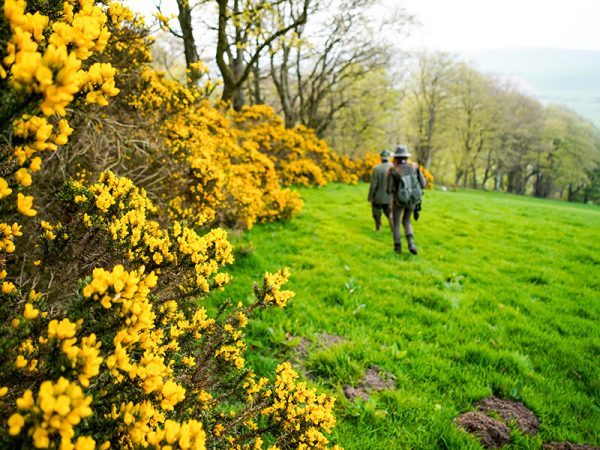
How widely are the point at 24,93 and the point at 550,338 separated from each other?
6.02 m

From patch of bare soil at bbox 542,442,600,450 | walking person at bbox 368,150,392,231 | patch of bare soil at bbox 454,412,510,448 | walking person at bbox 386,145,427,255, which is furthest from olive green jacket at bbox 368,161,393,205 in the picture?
patch of bare soil at bbox 542,442,600,450

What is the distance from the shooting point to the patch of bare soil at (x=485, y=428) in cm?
311

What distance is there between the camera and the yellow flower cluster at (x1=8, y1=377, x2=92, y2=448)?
0.93 meters

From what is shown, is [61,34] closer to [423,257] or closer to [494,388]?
[494,388]

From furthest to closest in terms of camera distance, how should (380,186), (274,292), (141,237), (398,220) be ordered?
(380,186)
(398,220)
(274,292)
(141,237)

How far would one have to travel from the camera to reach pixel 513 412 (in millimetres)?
3465

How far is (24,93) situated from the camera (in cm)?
96

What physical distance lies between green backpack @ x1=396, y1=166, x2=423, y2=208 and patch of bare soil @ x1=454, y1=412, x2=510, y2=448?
468cm

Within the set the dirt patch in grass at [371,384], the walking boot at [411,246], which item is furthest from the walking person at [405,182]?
the dirt patch in grass at [371,384]

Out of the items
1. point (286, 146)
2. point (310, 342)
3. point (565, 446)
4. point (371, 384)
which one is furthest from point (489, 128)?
point (371, 384)

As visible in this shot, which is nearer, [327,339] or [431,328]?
[327,339]

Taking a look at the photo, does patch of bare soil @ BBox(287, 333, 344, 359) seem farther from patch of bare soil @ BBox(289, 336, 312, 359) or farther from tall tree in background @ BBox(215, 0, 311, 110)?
tall tree in background @ BBox(215, 0, 311, 110)

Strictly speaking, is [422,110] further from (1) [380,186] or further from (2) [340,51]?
(1) [380,186]

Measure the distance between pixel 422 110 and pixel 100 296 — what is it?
41.3 m
